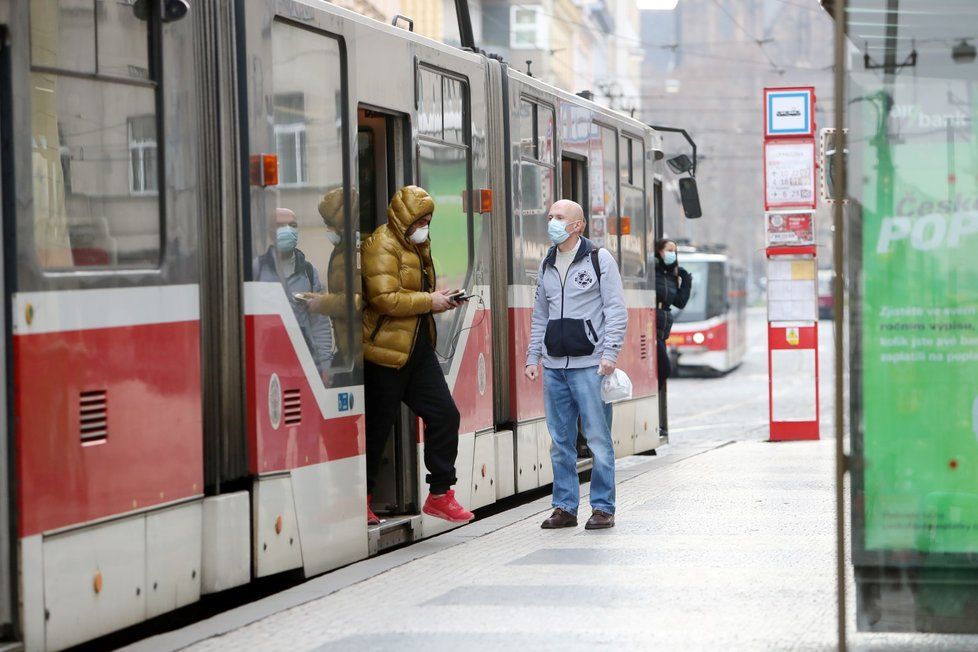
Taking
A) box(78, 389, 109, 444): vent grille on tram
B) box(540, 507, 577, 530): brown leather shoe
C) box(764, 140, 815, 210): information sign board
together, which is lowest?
box(540, 507, 577, 530): brown leather shoe

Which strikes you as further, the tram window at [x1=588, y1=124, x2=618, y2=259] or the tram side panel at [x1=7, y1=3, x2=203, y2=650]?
the tram window at [x1=588, y1=124, x2=618, y2=259]

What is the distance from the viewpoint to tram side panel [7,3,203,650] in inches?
237

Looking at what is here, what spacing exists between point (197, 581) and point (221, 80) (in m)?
2.13

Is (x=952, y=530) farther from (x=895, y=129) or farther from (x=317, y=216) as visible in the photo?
(x=317, y=216)

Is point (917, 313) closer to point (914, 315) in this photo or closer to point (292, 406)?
point (914, 315)

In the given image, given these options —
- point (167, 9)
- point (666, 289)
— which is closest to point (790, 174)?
point (666, 289)

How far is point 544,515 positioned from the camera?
10711mm

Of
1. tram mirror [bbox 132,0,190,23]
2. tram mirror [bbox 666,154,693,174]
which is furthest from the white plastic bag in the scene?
tram mirror [bbox 666,154,693,174]

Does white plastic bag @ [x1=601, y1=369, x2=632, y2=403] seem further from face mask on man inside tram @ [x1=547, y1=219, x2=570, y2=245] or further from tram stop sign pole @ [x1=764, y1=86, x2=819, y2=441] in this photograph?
tram stop sign pole @ [x1=764, y1=86, x2=819, y2=441]

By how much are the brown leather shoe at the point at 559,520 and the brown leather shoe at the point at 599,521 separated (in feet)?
0.48

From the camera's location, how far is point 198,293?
282 inches

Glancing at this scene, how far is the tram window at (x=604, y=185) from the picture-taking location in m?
13.9

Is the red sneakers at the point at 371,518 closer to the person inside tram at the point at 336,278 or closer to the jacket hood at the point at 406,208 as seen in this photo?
the person inside tram at the point at 336,278

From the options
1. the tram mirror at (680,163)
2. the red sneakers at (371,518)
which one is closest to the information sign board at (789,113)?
the tram mirror at (680,163)
